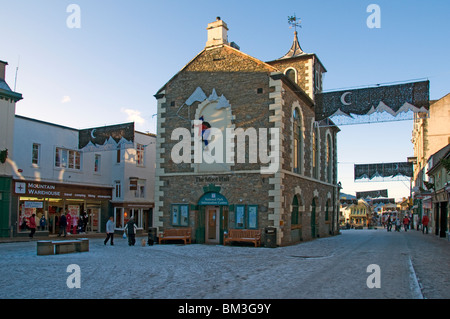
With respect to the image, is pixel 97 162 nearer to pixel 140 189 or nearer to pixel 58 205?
pixel 140 189

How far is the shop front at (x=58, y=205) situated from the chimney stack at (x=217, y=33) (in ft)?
48.9

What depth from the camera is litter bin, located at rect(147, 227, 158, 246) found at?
2105 cm

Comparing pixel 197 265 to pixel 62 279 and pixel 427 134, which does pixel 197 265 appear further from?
pixel 427 134

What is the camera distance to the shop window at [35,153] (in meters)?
28.0

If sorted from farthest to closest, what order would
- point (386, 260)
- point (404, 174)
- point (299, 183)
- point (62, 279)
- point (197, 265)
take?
1. point (404, 174)
2. point (299, 183)
3. point (386, 260)
4. point (197, 265)
5. point (62, 279)

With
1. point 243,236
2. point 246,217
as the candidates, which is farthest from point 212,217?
point 243,236

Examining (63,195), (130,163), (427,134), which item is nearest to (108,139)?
(63,195)

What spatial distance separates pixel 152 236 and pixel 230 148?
5.87 metres

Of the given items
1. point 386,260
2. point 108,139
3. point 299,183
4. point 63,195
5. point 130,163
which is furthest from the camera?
point 130,163

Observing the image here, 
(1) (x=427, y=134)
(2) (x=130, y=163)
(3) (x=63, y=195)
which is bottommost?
(3) (x=63, y=195)

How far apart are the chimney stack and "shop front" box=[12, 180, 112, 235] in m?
14.9

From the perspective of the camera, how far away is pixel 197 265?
13398 millimetres

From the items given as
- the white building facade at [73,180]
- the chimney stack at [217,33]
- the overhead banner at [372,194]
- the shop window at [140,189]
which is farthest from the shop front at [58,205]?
the overhead banner at [372,194]
